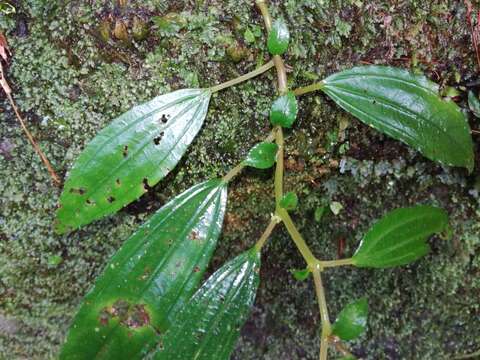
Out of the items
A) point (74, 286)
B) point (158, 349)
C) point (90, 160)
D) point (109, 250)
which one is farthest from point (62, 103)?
point (158, 349)

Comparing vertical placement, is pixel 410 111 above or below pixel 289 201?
above

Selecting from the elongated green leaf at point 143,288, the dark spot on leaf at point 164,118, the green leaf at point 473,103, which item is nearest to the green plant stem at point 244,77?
the dark spot on leaf at point 164,118

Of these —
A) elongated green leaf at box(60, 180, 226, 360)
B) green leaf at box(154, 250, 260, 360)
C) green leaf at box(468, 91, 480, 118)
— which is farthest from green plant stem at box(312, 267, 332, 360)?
green leaf at box(468, 91, 480, 118)

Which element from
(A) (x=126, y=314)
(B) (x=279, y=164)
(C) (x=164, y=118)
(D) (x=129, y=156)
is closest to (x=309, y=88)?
(B) (x=279, y=164)

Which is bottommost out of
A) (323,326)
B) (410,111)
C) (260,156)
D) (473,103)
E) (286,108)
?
(323,326)

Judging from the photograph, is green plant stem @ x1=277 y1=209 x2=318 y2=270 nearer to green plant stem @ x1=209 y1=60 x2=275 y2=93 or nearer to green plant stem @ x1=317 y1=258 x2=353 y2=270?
green plant stem @ x1=317 y1=258 x2=353 y2=270

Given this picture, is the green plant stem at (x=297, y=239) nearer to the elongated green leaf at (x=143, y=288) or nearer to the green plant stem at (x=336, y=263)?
the green plant stem at (x=336, y=263)

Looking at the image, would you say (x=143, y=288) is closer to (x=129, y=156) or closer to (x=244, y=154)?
(x=129, y=156)
